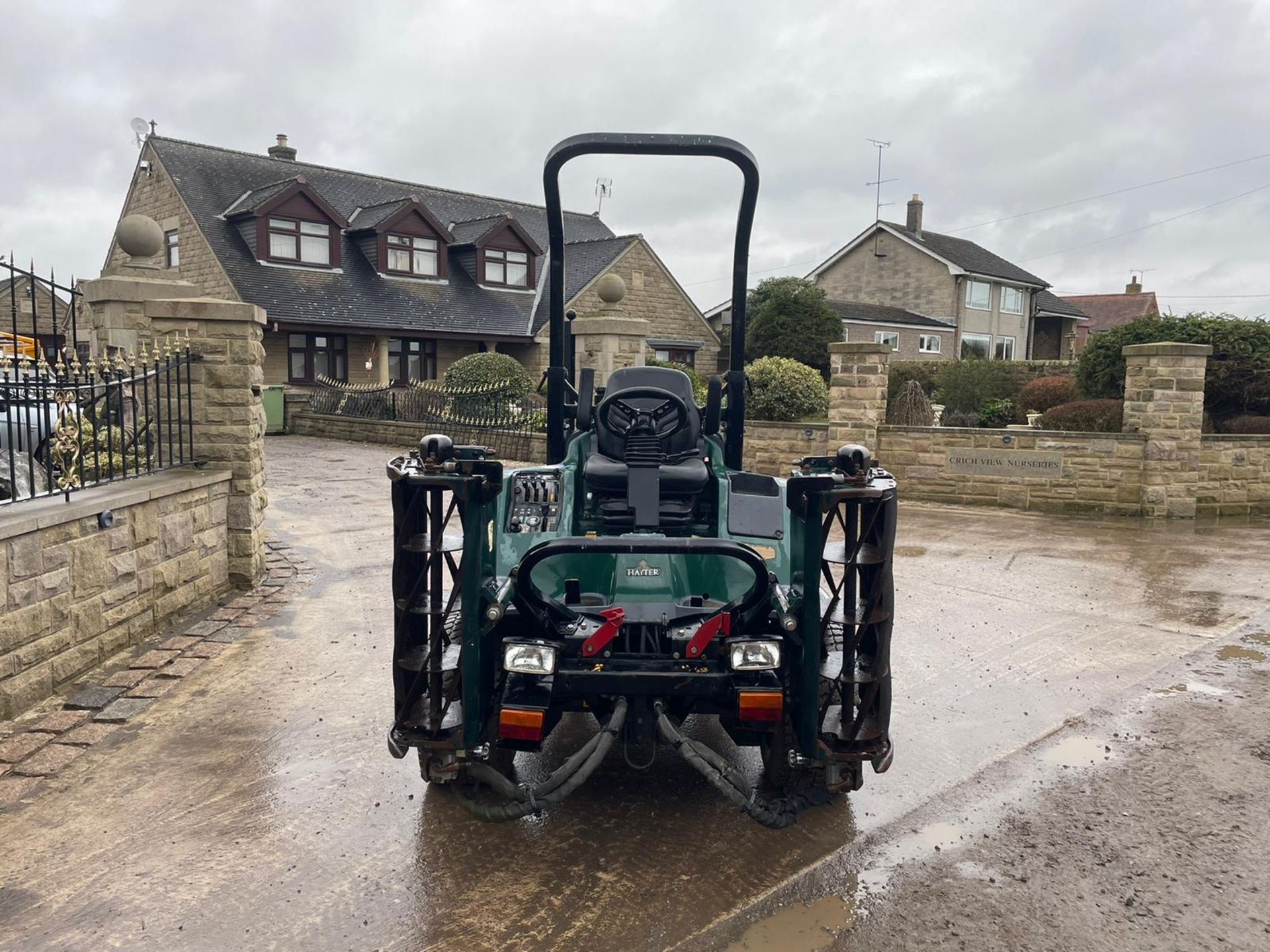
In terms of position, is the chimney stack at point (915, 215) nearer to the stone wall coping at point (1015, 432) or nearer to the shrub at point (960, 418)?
the shrub at point (960, 418)

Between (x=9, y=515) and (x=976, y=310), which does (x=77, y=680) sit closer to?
(x=9, y=515)

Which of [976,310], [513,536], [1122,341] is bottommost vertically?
[513,536]

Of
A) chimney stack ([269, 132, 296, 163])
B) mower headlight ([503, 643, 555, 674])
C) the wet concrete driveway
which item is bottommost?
the wet concrete driveway

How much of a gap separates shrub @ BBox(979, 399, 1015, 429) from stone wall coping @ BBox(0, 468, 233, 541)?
594 inches

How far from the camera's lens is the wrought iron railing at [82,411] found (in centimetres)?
520

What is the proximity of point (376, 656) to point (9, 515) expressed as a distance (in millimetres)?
2162

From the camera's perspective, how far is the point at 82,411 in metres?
6.62

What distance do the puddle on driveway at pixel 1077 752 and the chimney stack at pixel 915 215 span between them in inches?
1552

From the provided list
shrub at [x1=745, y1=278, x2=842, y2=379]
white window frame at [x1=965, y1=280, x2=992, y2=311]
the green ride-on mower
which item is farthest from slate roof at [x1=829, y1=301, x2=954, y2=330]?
the green ride-on mower

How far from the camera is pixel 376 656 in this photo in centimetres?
596

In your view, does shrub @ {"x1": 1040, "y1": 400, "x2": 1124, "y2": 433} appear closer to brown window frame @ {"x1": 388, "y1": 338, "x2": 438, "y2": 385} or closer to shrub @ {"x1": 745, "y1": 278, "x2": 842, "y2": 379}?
shrub @ {"x1": 745, "y1": 278, "x2": 842, "y2": 379}

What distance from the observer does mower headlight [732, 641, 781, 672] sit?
342 centimetres

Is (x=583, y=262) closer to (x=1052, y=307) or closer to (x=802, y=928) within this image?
(x=1052, y=307)

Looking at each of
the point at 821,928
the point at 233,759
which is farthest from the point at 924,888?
the point at 233,759
